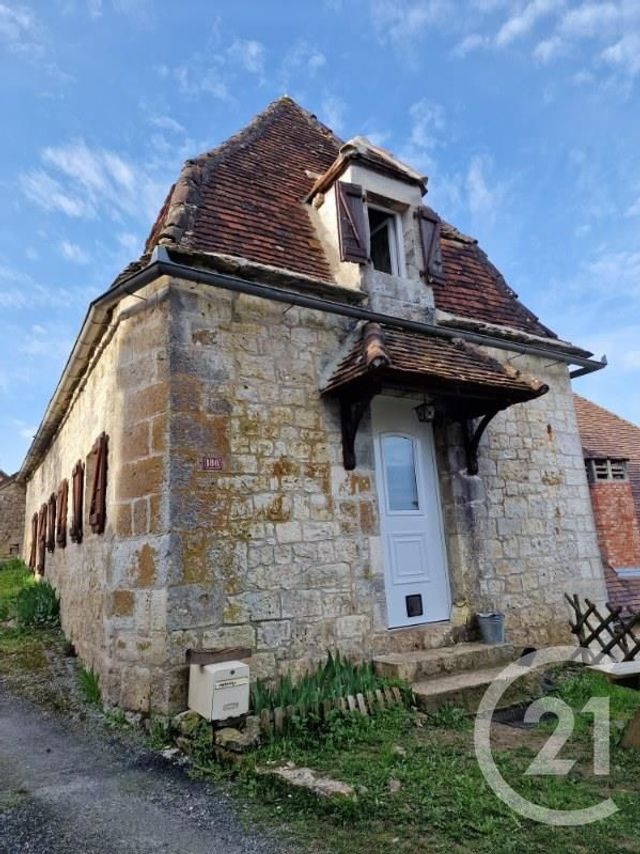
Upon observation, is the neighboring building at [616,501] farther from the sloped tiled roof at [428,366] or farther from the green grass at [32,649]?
the green grass at [32,649]

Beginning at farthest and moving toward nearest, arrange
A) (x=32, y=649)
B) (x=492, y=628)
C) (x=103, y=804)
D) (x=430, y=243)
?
(x=32, y=649) → (x=430, y=243) → (x=492, y=628) → (x=103, y=804)

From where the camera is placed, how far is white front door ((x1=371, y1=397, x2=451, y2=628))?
622 cm

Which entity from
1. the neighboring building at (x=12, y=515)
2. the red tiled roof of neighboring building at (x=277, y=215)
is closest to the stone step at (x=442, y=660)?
the red tiled roof of neighboring building at (x=277, y=215)

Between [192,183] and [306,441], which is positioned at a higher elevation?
[192,183]

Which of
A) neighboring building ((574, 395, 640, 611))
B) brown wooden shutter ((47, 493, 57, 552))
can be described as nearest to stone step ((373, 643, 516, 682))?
brown wooden shutter ((47, 493, 57, 552))

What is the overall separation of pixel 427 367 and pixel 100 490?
3.73 m

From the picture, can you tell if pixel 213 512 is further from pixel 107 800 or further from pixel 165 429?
pixel 107 800

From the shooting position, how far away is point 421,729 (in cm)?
460

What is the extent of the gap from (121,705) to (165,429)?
8.06ft

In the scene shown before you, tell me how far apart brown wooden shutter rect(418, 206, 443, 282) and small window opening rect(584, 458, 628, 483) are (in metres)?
9.62

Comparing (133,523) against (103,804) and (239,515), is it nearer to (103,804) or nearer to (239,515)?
(239,515)

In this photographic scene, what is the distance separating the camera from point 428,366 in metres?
5.91

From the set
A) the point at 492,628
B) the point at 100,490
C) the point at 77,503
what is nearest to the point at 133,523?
the point at 100,490

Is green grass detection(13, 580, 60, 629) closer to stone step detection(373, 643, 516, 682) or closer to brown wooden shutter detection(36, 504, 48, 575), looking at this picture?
brown wooden shutter detection(36, 504, 48, 575)
